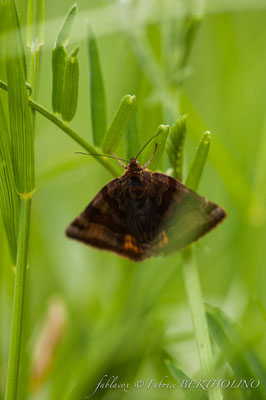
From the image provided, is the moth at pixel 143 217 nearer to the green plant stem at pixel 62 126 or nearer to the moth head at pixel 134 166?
the moth head at pixel 134 166

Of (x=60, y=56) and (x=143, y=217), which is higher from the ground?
(x=60, y=56)

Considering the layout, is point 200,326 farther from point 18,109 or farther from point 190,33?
point 190,33

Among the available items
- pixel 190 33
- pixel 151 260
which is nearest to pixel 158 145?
pixel 190 33

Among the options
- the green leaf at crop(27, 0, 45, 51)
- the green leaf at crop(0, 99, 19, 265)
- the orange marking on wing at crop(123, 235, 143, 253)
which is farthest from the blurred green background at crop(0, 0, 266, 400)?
the orange marking on wing at crop(123, 235, 143, 253)

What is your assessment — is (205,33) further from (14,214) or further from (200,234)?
(14,214)

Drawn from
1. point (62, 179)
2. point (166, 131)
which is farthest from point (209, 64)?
point (166, 131)

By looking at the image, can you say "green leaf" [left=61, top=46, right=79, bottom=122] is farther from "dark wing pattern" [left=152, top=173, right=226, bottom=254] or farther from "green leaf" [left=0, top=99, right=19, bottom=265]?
"dark wing pattern" [left=152, top=173, right=226, bottom=254]

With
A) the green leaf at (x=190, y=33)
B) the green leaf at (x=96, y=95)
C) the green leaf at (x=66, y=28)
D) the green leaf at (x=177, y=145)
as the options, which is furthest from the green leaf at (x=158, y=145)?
the green leaf at (x=190, y=33)

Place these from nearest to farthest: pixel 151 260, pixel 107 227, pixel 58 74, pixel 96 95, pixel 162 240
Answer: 1. pixel 58 74
2. pixel 96 95
3. pixel 162 240
4. pixel 107 227
5. pixel 151 260
